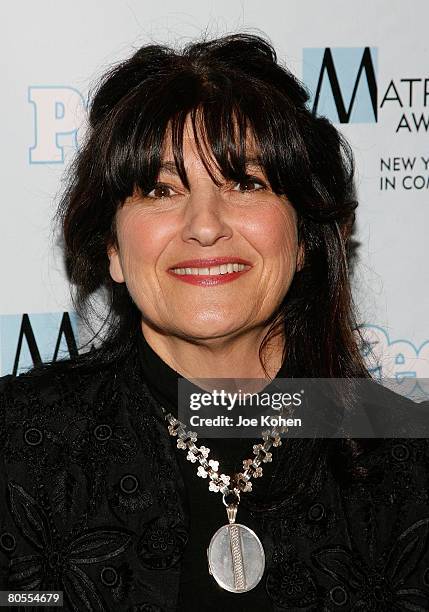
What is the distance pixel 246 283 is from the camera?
1.50 meters

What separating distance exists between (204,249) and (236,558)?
48cm

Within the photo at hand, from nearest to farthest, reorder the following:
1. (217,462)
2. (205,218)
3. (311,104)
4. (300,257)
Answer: (205,218), (217,462), (300,257), (311,104)

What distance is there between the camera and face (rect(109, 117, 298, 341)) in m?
1.46

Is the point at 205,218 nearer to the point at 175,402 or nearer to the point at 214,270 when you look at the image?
the point at 214,270

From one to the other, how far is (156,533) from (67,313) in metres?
0.56

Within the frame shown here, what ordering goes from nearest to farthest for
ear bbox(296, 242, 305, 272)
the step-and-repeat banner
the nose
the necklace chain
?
1. the nose
2. the necklace chain
3. ear bbox(296, 242, 305, 272)
4. the step-and-repeat banner

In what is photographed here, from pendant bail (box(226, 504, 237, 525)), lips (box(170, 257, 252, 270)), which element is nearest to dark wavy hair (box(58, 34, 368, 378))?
lips (box(170, 257, 252, 270))

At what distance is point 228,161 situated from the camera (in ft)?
4.75

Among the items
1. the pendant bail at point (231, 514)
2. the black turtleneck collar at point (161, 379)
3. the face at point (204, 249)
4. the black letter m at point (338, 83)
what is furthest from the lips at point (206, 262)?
the black letter m at point (338, 83)

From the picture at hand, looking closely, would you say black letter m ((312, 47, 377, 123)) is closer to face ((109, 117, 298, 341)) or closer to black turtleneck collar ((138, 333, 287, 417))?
face ((109, 117, 298, 341))

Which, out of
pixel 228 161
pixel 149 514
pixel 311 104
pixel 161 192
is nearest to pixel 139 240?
pixel 161 192

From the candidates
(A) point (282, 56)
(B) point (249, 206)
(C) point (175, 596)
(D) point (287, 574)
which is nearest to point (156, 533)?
(C) point (175, 596)

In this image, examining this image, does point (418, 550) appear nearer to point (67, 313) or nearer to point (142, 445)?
point (142, 445)

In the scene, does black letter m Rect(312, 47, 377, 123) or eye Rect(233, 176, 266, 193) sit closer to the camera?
eye Rect(233, 176, 266, 193)
